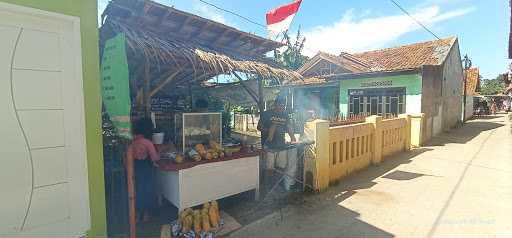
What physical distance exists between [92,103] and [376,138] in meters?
6.96

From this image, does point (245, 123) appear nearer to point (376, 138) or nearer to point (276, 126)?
point (376, 138)

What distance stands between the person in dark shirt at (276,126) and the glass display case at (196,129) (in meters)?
1.28

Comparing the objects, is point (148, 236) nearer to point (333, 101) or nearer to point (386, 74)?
point (386, 74)

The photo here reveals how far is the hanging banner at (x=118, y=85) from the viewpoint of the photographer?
3066 millimetres

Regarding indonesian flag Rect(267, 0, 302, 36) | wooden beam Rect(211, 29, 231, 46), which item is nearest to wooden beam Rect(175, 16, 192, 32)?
wooden beam Rect(211, 29, 231, 46)

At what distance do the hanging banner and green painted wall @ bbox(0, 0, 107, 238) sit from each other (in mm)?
129

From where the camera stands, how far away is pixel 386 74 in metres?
14.0

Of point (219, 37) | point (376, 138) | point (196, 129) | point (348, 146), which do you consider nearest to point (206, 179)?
point (196, 129)

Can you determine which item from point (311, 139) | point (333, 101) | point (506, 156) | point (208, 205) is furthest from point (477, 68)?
point (208, 205)

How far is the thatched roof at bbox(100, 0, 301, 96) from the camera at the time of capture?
4.16 meters

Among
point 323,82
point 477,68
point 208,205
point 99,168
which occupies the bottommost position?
point 208,205

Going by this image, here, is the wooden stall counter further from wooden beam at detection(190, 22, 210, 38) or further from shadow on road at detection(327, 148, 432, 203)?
wooden beam at detection(190, 22, 210, 38)

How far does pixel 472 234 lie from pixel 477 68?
3792 cm

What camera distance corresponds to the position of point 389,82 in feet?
46.1
